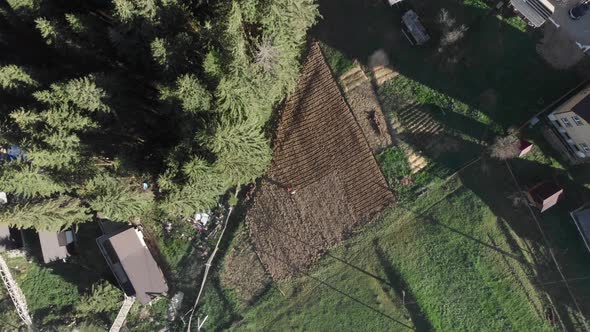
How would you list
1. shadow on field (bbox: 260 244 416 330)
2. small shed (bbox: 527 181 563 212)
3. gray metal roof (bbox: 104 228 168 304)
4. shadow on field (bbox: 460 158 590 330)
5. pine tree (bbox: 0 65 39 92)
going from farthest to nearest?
gray metal roof (bbox: 104 228 168 304)
shadow on field (bbox: 260 244 416 330)
shadow on field (bbox: 460 158 590 330)
small shed (bbox: 527 181 563 212)
pine tree (bbox: 0 65 39 92)

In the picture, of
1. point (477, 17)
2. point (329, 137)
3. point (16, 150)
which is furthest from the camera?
point (16, 150)

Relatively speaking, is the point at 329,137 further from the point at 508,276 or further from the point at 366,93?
the point at 508,276

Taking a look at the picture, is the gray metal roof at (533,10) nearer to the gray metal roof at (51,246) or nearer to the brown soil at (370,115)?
the brown soil at (370,115)

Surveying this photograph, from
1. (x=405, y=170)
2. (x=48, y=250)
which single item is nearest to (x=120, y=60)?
(x=48, y=250)

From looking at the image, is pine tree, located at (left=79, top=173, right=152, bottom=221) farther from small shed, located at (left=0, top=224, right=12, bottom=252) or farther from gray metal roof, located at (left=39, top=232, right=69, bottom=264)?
small shed, located at (left=0, top=224, right=12, bottom=252)

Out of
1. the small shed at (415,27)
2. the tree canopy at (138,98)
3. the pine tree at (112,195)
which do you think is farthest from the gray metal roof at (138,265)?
the small shed at (415,27)

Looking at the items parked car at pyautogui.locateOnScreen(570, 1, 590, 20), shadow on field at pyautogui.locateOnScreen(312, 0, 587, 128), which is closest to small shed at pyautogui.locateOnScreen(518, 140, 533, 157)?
shadow on field at pyautogui.locateOnScreen(312, 0, 587, 128)
